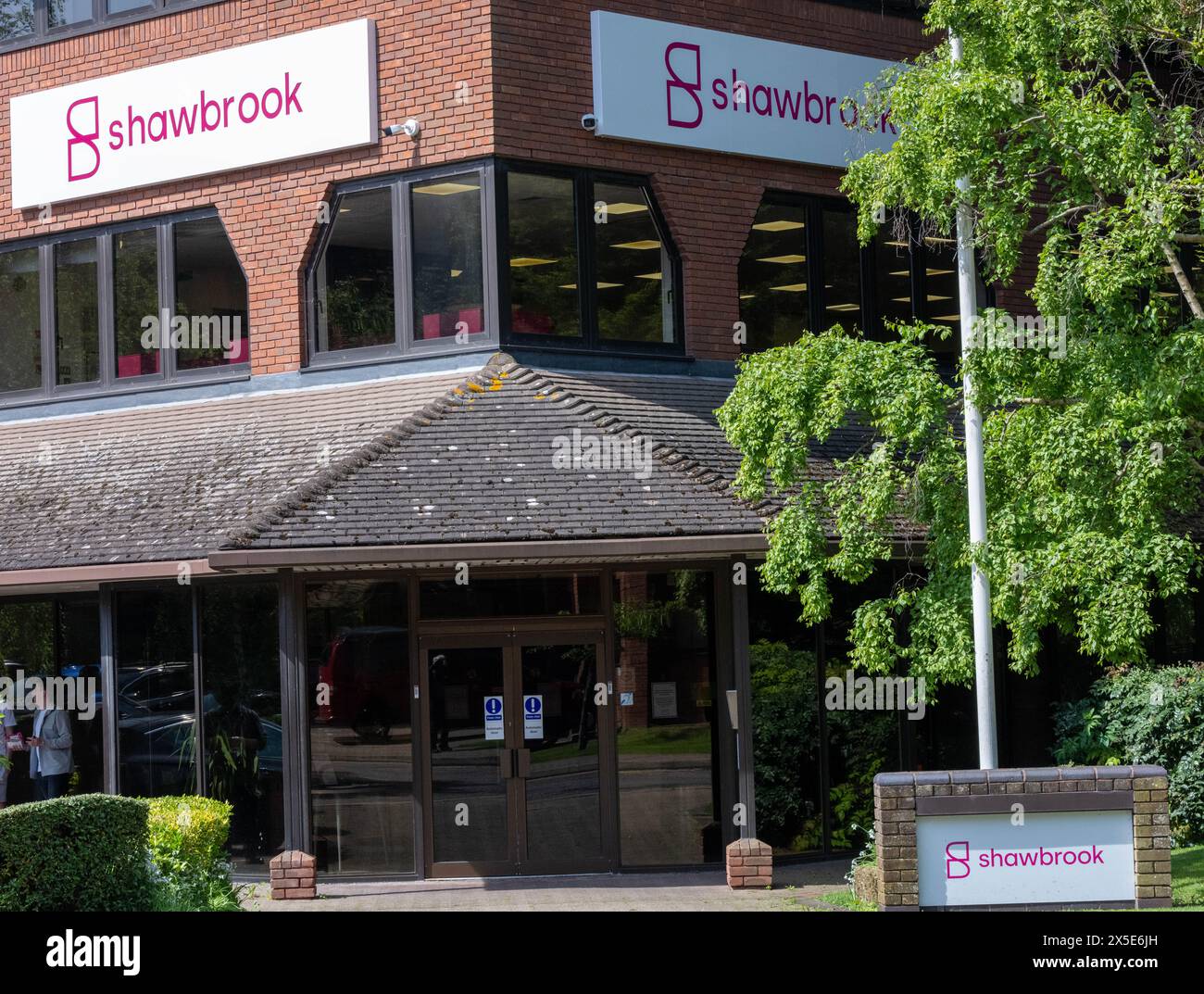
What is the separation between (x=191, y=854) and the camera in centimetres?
1251

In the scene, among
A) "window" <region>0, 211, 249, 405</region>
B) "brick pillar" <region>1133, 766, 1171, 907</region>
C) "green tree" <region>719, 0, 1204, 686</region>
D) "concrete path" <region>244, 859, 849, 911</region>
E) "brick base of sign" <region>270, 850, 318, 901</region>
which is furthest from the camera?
"window" <region>0, 211, 249, 405</region>

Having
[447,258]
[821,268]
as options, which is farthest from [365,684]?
[821,268]

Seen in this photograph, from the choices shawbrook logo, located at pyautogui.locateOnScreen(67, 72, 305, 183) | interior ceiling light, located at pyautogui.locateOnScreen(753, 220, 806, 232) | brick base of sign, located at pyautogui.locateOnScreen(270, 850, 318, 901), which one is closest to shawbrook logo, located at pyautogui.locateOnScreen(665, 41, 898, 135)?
interior ceiling light, located at pyautogui.locateOnScreen(753, 220, 806, 232)

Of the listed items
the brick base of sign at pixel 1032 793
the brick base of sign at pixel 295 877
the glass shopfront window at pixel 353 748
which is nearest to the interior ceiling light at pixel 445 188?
the glass shopfront window at pixel 353 748

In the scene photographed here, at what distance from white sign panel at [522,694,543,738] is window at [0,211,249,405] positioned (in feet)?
15.6

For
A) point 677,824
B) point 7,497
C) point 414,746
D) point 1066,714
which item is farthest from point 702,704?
point 7,497

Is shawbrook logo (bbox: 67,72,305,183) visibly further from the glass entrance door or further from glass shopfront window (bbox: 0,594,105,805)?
the glass entrance door

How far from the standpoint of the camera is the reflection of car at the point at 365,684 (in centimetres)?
1553

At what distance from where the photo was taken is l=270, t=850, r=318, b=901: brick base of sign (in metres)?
14.7

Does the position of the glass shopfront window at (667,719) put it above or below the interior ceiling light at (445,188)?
below

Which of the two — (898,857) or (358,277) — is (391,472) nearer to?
(358,277)

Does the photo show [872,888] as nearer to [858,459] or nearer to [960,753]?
[858,459]

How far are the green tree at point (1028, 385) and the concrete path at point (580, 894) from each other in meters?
2.64

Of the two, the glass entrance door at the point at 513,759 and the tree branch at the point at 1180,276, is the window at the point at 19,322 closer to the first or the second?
the glass entrance door at the point at 513,759
